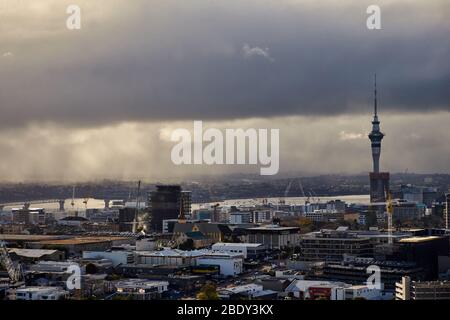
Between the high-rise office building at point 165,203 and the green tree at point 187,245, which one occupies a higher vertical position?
the high-rise office building at point 165,203

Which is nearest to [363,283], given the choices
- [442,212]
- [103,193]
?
[442,212]

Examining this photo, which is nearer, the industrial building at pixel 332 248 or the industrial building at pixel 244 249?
the industrial building at pixel 332 248

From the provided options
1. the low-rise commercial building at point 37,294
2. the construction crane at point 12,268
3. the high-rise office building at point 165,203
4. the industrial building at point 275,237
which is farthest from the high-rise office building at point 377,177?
the low-rise commercial building at point 37,294

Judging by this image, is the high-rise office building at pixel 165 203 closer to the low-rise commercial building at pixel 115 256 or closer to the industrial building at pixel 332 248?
the low-rise commercial building at pixel 115 256

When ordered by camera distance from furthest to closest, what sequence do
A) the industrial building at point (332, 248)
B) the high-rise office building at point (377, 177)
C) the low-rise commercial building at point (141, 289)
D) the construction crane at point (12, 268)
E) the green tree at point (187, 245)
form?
1. the high-rise office building at point (377, 177)
2. the green tree at point (187, 245)
3. the industrial building at point (332, 248)
4. the construction crane at point (12, 268)
5. the low-rise commercial building at point (141, 289)

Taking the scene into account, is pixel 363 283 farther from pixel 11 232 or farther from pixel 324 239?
pixel 11 232

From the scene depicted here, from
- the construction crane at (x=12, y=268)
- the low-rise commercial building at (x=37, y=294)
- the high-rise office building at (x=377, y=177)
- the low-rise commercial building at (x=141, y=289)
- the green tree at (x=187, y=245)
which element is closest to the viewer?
the low-rise commercial building at (x=37, y=294)

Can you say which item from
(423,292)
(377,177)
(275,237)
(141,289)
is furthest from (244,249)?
(377,177)

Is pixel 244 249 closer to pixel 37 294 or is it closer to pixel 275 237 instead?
pixel 275 237
